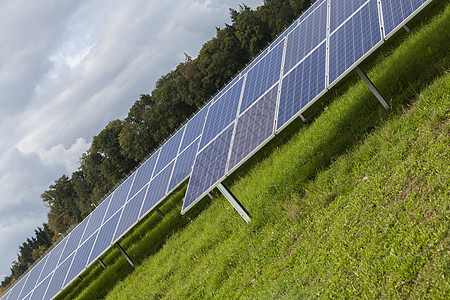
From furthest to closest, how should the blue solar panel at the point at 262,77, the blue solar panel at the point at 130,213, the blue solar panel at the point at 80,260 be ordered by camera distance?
the blue solar panel at the point at 80,260 → the blue solar panel at the point at 130,213 → the blue solar panel at the point at 262,77

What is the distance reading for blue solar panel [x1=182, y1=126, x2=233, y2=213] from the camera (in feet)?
42.3

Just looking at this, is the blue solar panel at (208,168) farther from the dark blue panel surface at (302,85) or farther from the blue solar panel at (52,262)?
the blue solar panel at (52,262)

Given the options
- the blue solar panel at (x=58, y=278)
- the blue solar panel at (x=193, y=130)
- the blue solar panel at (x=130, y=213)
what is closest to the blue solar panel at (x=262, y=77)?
the blue solar panel at (x=193, y=130)

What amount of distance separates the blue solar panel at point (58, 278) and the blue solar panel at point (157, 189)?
21.6ft

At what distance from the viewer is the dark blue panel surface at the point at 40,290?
22.4m

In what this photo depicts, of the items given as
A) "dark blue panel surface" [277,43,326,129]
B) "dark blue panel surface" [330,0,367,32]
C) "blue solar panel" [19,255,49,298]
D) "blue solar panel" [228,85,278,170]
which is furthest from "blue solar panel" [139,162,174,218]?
"blue solar panel" [19,255,49,298]

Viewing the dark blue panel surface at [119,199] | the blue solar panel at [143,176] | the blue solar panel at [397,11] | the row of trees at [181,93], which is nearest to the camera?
the blue solar panel at [397,11]

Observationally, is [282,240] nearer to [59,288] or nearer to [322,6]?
[322,6]

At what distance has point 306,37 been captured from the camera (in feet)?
50.1

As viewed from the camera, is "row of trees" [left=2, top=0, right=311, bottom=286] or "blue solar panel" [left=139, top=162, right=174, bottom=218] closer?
"blue solar panel" [left=139, top=162, right=174, bottom=218]

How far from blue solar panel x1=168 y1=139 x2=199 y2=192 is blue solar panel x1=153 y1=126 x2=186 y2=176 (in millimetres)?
1415

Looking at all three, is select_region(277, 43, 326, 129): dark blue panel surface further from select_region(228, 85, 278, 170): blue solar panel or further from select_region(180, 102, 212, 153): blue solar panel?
select_region(180, 102, 212, 153): blue solar panel

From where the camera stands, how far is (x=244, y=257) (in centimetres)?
1169

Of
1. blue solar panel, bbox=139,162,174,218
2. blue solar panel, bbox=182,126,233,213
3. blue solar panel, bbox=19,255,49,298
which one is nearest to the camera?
blue solar panel, bbox=182,126,233,213
